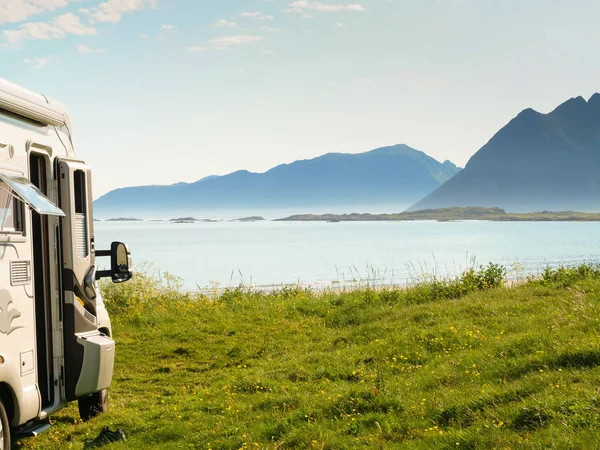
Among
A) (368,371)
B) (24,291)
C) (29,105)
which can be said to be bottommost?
(368,371)

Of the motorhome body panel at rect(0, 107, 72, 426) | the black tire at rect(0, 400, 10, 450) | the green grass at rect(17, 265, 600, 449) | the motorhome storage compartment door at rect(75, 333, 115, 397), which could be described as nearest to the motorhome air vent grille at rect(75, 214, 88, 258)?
the motorhome body panel at rect(0, 107, 72, 426)

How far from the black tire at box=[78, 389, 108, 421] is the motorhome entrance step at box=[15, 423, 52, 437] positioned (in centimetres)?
153

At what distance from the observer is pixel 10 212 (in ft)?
18.9

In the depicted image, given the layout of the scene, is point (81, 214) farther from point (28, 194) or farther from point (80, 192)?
point (28, 194)

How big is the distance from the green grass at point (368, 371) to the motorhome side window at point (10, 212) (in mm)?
2441

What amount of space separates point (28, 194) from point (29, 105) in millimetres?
1139

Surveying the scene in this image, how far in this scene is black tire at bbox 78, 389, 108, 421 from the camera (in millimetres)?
7949

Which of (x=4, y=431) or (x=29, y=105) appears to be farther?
(x=29, y=105)

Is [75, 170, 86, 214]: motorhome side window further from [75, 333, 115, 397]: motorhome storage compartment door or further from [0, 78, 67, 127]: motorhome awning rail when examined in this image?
[75, 333, 115, 397]: motorhome storage compartment door

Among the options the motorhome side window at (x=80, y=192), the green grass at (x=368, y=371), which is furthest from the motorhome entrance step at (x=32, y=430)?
the motorhome side window at (x=80, y=192)

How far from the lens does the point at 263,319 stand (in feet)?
46.0

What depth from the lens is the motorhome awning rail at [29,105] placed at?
584cm

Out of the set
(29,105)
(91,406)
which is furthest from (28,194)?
(91,406)

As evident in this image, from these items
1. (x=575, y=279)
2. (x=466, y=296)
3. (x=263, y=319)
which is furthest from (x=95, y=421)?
(x=575, y=279)
